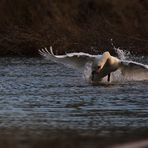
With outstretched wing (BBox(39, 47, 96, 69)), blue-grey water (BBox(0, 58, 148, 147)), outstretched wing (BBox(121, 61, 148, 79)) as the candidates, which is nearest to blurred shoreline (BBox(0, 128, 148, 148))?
blue-grey water (BBox(0, 58, 148, 147))

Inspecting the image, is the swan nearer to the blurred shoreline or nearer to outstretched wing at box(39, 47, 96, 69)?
outstretched wing at box(39, 47, 96, 69)

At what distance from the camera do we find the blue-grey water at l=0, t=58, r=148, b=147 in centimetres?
1524

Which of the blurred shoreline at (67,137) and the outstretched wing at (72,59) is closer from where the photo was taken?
the blurred shoreline at (67,137)

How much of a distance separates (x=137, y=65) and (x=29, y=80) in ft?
9.82

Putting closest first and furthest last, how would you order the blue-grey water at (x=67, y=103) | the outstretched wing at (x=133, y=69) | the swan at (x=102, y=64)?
the blue-grey water at (x=67, y=103)
the swan at (x=102, y=64)
the outstretched wing at (x=133, y=69)

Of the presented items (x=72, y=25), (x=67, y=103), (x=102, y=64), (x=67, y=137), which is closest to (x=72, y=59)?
(x=102, y=64)

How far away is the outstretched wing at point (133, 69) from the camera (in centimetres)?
2344

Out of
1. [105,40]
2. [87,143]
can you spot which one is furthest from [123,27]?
[87,143]

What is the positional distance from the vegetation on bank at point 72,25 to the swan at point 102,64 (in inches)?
499

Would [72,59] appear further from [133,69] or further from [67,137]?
[67,137]

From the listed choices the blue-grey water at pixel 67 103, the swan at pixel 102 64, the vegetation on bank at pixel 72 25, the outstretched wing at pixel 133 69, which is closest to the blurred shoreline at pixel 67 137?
the blue-grey water at pixel 67 103

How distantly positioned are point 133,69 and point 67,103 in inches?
226

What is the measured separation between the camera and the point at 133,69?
77.7 feet

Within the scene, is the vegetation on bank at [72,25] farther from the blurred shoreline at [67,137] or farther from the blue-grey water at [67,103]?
the blurred shoreline at [67,137]
